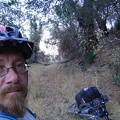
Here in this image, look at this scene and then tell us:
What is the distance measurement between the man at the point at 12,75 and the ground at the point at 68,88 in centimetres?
462

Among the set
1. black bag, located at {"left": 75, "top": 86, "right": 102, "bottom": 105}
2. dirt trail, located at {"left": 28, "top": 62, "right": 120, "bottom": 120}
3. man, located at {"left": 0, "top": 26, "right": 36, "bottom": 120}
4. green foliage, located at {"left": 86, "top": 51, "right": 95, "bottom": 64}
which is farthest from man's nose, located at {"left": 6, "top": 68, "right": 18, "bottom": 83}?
green foliage, located at {"left": 86, "top": 51, "right": 95, "bottom": 64}

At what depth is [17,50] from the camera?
1505 millimetres

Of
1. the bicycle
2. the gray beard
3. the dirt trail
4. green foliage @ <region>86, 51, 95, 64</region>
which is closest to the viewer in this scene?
the gray beard

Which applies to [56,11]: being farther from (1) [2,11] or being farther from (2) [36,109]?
(2) [36,109]

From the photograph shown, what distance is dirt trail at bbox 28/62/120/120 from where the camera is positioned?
20.6ft

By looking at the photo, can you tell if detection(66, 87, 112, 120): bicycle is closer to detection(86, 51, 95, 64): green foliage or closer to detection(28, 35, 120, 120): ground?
detection(28, 35, 120, 120): ground

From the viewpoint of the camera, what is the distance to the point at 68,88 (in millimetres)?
8203

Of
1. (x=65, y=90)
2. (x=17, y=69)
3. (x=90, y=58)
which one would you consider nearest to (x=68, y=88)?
(x=65, y=90)

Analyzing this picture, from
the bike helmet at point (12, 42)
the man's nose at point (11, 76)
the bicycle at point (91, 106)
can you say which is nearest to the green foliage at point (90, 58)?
the bicycle at point (91, 106)

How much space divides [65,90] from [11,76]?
673cm

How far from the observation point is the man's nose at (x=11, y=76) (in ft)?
4.53

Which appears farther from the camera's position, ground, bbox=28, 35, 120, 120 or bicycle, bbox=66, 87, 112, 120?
ground, bbox=28, 35, 120, 120

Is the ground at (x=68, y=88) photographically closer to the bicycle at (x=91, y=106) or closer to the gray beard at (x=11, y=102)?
the bicycle at (x=91, y=106)

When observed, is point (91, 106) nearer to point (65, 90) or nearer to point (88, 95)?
point (88, 95)
